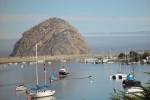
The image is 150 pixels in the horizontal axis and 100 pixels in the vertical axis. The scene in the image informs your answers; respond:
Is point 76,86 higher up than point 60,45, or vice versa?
point 60,45

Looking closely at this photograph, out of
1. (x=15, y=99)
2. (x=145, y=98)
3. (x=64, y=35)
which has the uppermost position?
(x=64, y=35)

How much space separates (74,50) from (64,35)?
53.0 feet

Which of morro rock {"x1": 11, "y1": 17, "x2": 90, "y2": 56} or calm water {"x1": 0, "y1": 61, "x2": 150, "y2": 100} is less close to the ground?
morro rock {"x1": 11, "y1": 17, "x2": 90, "y2": 56}

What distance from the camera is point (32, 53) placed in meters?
187

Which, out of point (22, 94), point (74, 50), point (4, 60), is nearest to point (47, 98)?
point (22, 94)

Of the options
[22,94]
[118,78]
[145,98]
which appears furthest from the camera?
[118,78]

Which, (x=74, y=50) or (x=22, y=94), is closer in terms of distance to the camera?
(x=22, y=94)

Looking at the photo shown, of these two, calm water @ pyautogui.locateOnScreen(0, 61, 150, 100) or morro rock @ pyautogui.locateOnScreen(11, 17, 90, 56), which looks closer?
calm water @ pyautogui.locateOnScreen(0, 61, 150, 100)

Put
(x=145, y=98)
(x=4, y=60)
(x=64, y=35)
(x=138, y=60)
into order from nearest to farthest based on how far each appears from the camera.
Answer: (x=145, y=98)
(x=138, y=60)
(x=4, y=60)
(x=64, y=35)

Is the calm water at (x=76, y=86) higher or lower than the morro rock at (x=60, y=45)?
Result: lower

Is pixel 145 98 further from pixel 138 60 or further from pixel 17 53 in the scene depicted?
pixel 17 53

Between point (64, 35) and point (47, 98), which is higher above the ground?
point (64, 35)

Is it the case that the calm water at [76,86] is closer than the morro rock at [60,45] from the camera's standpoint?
Yes

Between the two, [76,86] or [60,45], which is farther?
[60,45]
